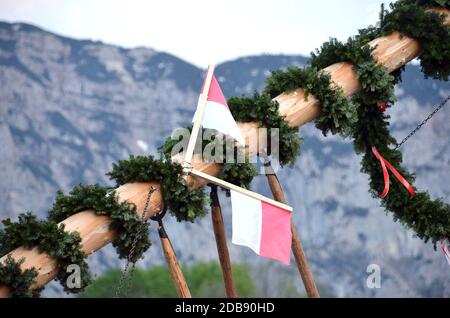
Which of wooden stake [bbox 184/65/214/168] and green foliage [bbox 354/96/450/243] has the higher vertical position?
wooden stake [bbox 184/65/214/168]

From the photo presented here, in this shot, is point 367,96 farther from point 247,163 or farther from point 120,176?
point 120,176

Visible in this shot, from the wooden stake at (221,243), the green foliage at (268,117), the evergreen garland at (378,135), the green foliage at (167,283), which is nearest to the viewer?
the green foliage at (268,117)

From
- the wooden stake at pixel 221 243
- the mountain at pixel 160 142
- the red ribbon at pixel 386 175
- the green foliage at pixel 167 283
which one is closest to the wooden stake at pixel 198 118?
the wooden stake at pixel 221 243

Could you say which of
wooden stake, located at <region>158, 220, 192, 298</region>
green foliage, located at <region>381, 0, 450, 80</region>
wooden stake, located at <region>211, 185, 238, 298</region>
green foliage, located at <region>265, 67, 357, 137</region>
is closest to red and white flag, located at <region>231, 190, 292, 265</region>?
wooden stake, located at <region>158, 220, 192, 298</region>

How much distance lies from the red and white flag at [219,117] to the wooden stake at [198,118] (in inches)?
1.7

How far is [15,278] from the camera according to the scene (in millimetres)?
9367

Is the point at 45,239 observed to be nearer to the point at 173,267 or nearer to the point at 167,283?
the point at 173,267

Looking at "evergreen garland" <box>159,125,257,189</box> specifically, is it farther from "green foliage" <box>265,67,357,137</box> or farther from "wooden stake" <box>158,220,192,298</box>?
A: "green foliage" <box>265,67,357,137</box>

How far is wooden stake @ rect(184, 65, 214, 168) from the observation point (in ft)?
35.2

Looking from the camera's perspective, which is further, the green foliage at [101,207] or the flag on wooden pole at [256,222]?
the flag on wooden pole at [256,222]

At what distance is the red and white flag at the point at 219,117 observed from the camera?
10.9 meters

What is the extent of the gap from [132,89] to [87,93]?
8.66m

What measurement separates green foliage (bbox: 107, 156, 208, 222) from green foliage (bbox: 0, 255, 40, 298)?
1741mm

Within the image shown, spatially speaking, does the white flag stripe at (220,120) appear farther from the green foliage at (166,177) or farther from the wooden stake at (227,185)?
the green foliage at (166,177)
